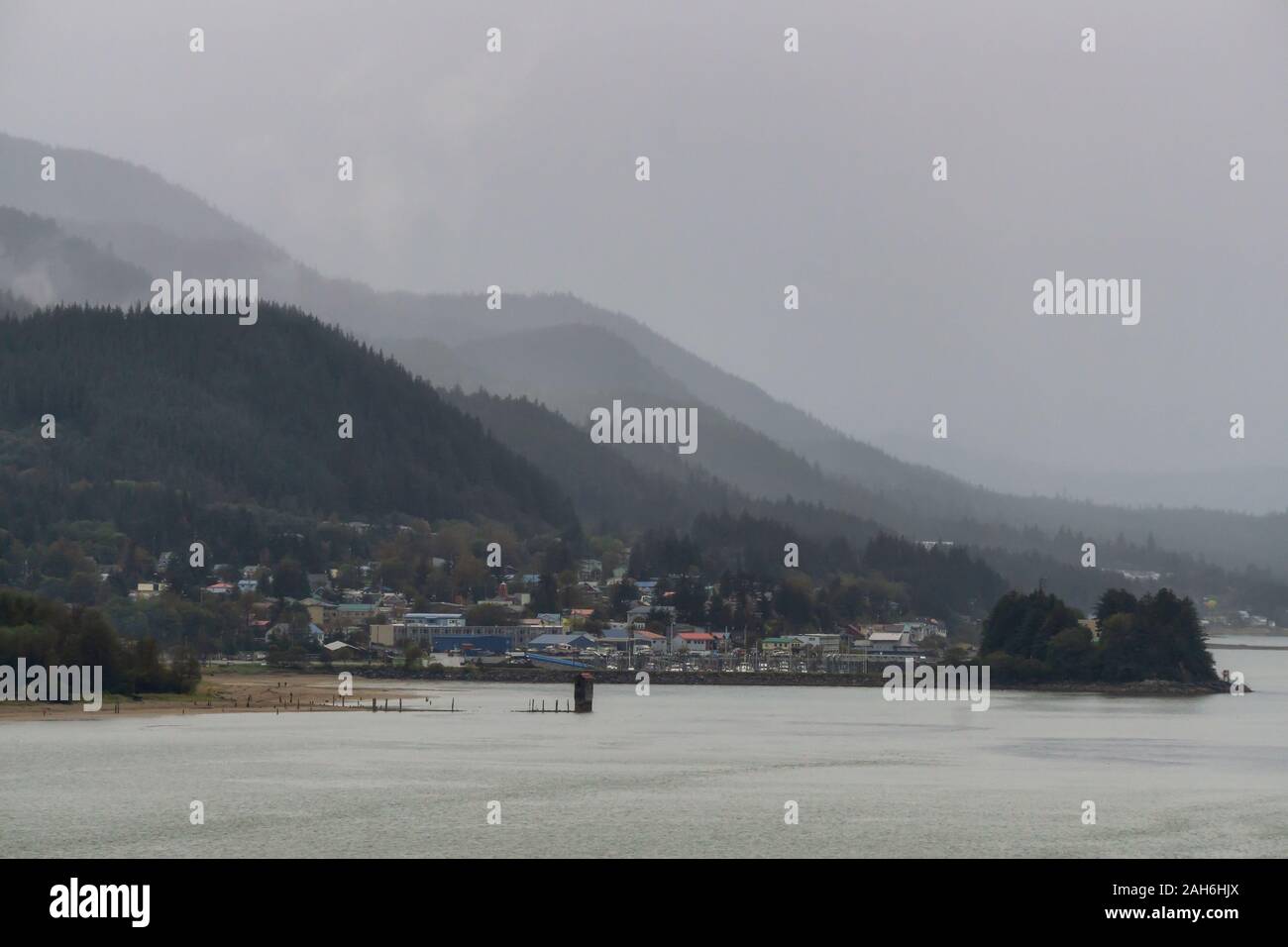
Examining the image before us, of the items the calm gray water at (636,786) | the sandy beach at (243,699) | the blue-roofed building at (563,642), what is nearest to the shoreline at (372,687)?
the sandy beach at (243,699)

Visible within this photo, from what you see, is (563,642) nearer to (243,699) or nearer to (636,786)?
(243,699)

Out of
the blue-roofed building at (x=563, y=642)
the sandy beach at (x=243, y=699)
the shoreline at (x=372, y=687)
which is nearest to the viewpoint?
the sandy beach at (x=243, y=699)

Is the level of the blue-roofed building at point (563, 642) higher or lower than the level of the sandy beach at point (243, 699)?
higher

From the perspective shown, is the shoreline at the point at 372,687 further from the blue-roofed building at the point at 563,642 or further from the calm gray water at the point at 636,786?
the blue-roofed building at the point at 563,642

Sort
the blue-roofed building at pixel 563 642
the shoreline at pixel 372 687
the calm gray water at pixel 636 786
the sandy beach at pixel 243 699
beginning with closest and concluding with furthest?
1. the calm gray water at pixel 636 786
2. the sandy beach at pixel 243 699
3. the shoreline at pixel 372 687
4. the blue-roofed building at pixel 563 642

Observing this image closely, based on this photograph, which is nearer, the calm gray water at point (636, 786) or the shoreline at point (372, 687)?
the calm gray water at point (636, 786)

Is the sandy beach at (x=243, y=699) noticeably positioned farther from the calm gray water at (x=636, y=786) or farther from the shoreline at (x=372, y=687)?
the calm gray water at (x=636, y=786)

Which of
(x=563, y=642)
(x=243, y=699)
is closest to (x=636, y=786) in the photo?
(x=243, y=699)
